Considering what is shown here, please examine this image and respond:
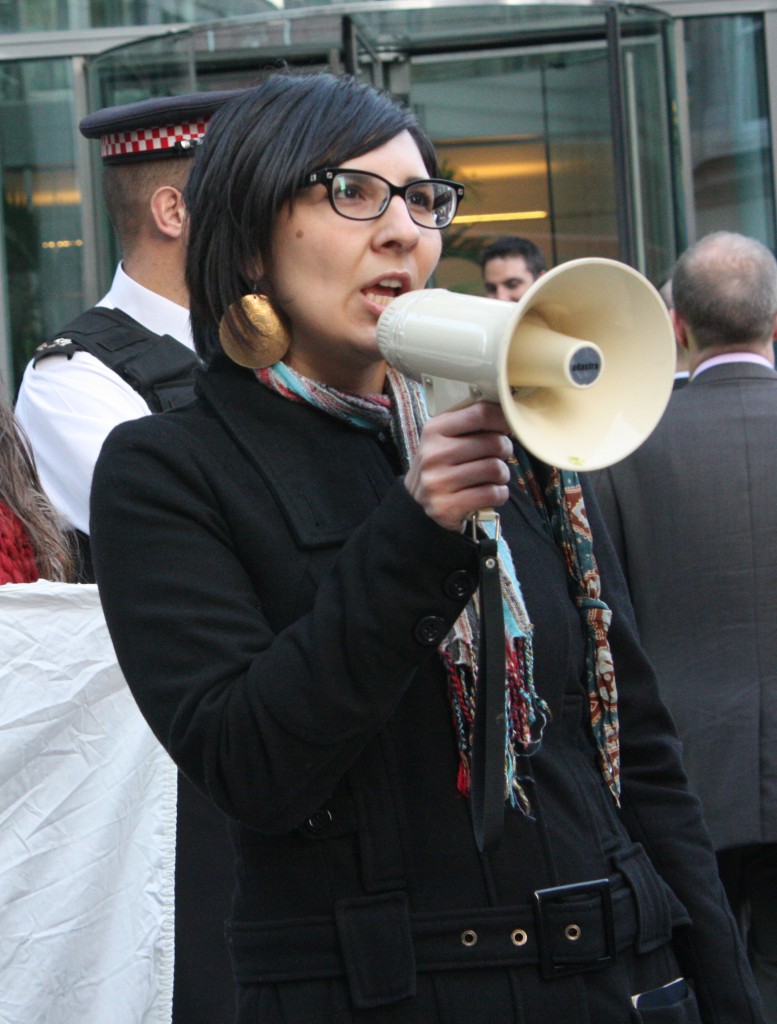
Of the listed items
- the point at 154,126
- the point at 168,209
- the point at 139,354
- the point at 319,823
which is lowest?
the point at 319,823

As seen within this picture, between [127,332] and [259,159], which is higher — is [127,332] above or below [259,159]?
below

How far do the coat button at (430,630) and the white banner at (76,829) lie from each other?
145 cm

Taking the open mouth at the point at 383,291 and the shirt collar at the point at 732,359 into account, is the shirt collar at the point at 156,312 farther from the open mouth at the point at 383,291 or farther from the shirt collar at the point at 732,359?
the open mouth at the point at 383,291

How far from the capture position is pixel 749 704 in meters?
3.62

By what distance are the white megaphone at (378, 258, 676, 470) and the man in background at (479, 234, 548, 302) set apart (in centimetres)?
543

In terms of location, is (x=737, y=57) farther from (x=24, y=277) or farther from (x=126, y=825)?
(x=126, y=825)

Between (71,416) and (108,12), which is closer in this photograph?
(71,416)

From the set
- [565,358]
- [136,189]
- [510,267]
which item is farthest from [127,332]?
[510,267]

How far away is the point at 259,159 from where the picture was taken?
1.76m

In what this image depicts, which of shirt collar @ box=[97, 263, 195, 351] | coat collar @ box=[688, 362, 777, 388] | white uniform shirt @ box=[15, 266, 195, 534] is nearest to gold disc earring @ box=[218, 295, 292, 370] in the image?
white uniform shirt @ box=[15, 266, 195, 534]

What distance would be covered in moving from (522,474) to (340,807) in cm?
52

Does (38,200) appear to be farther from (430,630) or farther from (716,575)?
(430,630)

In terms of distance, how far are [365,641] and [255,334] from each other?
469 mm

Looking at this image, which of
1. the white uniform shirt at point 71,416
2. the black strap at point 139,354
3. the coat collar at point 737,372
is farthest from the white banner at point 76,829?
the coat collar at point 737,372
